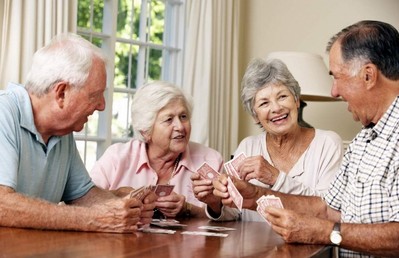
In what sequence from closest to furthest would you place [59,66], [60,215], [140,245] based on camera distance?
[140,245] < [60,215] < [59,66]

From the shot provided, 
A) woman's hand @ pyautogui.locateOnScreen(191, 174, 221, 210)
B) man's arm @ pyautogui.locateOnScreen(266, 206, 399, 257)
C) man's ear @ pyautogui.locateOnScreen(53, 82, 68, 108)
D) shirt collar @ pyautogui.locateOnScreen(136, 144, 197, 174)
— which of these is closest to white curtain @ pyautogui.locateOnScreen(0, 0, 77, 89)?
shirt collar @ pyautogui.locateOnScreen(136, 144, 197, 174)

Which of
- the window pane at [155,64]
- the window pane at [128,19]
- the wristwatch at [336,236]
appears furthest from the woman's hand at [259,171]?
the window pane at [155,64]

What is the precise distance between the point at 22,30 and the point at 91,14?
1166mm

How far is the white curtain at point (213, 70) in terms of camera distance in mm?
5961

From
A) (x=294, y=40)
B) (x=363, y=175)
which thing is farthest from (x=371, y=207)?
(x=294, y=40)

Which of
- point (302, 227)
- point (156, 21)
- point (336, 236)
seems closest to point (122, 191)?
point (302, 227)

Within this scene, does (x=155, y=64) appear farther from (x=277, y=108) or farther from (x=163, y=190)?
(x=163, y=190)

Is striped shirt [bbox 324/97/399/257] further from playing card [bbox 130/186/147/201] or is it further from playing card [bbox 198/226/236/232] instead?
playing card [bbox 130/186/147/201]

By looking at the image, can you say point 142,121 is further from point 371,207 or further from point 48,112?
point 371,207

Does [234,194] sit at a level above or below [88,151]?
above

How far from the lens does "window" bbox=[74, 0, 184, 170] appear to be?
213 inches

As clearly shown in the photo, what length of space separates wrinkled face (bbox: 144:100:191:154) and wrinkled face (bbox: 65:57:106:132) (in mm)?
965

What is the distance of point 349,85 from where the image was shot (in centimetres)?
277

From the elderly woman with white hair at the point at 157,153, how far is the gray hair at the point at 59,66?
107 cm
